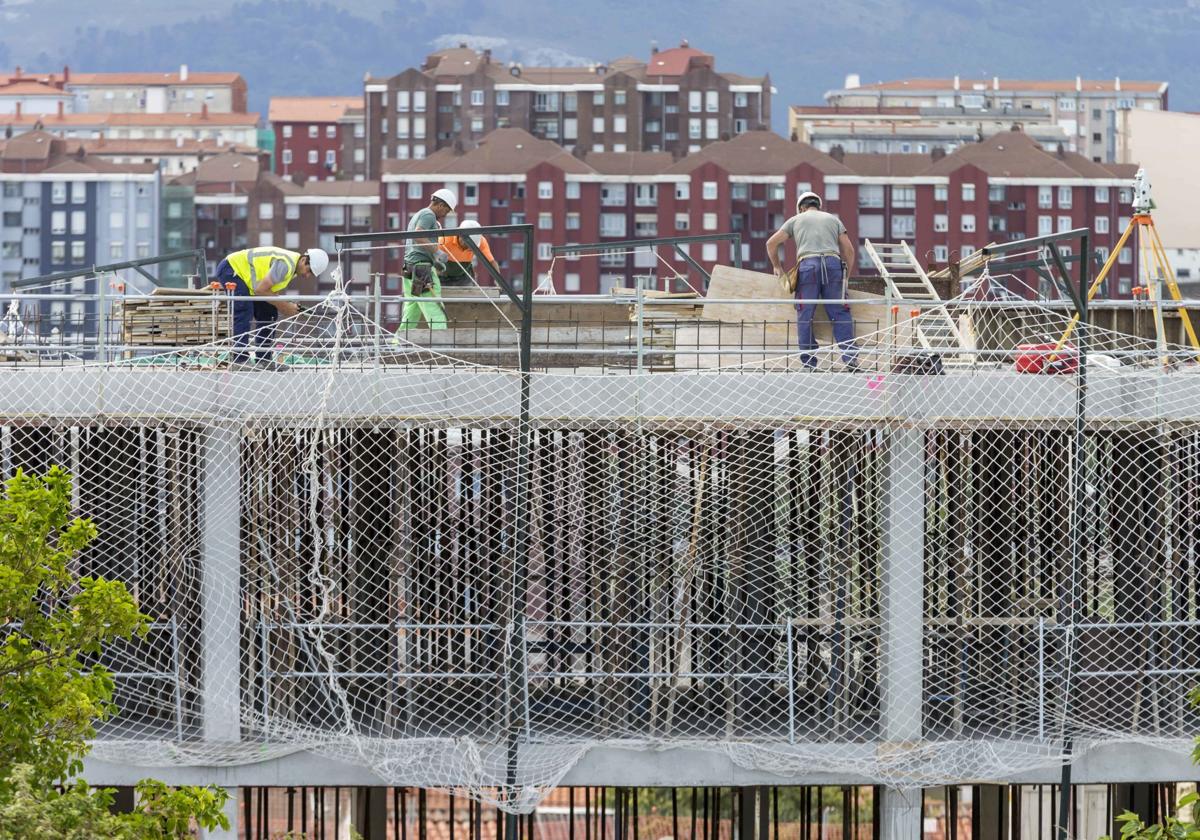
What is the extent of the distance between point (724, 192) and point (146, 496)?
97.3m

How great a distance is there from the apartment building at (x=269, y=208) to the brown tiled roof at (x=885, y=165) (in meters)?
30.0

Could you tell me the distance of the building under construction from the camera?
1645cm

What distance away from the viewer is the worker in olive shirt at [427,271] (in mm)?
Result: 18547

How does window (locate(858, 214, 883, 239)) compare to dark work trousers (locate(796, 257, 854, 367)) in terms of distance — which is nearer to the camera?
dark work trousers (locate(796, 257, 854, 367))

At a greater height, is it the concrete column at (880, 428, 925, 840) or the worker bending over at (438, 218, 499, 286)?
the worker bending over at (438, 218, 499, 286)

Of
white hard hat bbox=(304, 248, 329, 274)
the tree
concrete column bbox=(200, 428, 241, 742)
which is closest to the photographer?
the tree

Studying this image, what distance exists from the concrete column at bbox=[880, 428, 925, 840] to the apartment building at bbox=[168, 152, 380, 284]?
365 ft

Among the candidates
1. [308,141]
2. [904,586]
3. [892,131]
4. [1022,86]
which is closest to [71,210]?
[308,141]

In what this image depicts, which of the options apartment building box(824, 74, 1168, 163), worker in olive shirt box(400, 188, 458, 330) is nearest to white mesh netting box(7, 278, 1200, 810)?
worker in olive shirt box(400, 188, 458, 330)

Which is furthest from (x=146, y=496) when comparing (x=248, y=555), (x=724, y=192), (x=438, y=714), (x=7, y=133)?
(x=7, y=133)

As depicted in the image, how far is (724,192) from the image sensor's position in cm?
11306

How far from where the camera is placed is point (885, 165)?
4535 inches

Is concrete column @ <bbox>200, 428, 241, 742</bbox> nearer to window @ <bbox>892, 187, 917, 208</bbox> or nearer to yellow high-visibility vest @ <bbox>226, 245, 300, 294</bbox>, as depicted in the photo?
yellow high-visibility vest @ <bbox>226, 245, 300, 294</bbox>

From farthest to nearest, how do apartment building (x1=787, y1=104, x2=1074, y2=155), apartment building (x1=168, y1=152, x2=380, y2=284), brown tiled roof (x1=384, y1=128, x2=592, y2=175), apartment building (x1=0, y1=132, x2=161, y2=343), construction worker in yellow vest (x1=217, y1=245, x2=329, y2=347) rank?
apartment building (x1=787, y1=104, x2=1074, y2=155) → apartment building (x1=168, y1=152, x2=380, y2=284) → apartment building (x1=0, y1=132, x2=161, y2=343) → brown tiled roof (x1=384, y1=128, x2=592, y2=175) → construction worker in yellow vest (x1=217, y1=245, x2=329, y2=347)
